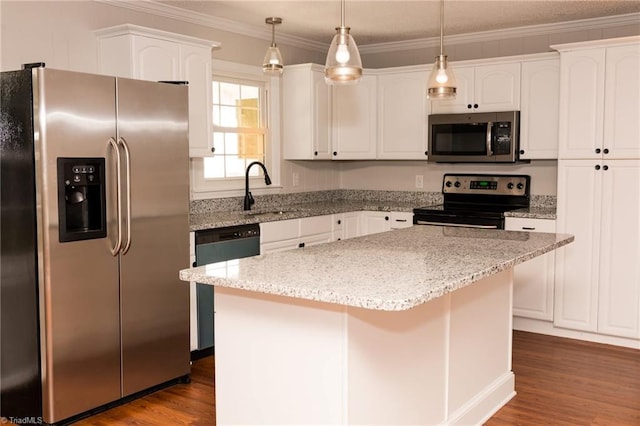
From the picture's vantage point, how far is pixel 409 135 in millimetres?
5504

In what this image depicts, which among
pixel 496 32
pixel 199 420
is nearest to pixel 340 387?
pixel 199 420

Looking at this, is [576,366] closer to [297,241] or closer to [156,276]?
[297,241]

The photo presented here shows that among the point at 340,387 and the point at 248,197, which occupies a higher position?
the point at 248,197

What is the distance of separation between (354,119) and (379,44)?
0.81 m

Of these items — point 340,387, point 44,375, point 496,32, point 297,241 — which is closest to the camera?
point 340,387

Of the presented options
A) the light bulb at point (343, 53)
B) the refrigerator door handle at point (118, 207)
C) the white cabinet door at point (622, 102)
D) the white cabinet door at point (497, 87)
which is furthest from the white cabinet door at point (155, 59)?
the white cabinet door at point (622, 102)

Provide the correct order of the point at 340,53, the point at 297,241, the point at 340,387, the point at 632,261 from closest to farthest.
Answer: the point at 340,387 → the point at 340,53 → the point at 632,261 → the point at 297,241

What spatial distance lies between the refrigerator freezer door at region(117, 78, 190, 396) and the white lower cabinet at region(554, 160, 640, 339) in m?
2.69

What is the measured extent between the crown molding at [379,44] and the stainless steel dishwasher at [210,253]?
1581 mm

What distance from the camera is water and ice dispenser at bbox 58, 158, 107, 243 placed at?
3076 millimetres

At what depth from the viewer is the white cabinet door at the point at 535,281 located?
15.4 ft

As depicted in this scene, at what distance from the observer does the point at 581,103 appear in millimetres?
4469

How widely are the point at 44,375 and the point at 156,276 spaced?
75cm

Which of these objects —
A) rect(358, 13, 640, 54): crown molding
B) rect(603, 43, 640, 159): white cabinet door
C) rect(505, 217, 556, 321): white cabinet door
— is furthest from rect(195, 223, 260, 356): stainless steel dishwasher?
rect(603, 43, 640, 159): white cabinet door
